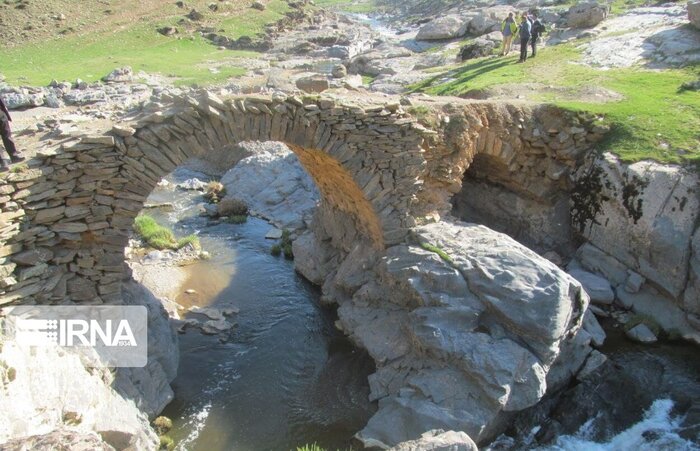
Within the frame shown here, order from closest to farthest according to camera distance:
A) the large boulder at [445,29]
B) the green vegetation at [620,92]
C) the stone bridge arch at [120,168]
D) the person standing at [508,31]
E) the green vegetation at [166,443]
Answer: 1. the stone bridge arch at [120,168]
2. the green vegetation at [166,443]
3. the green vegetation at [620,92]
4. the person standing at [508,31]
5. the large boulder at [445,29]

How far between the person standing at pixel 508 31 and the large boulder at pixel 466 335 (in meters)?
14.0

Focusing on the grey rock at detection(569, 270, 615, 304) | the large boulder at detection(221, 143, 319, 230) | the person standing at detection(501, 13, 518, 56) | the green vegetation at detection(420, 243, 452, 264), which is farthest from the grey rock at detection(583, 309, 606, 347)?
the person standing at detection(501, 13, 518, 56)

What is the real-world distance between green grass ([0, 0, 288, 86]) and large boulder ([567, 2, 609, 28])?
19.4 metres

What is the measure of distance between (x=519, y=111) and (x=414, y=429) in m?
9.59

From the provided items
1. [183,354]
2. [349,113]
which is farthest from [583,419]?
[183,354]

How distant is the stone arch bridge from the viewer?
9.96 metres

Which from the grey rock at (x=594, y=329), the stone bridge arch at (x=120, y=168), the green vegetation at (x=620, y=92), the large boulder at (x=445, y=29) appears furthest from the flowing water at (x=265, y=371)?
the large boulder at (x=445, y=29)

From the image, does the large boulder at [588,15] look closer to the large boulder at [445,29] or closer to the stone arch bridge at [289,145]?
the large boulder at [445,29]

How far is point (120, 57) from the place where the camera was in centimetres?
3506

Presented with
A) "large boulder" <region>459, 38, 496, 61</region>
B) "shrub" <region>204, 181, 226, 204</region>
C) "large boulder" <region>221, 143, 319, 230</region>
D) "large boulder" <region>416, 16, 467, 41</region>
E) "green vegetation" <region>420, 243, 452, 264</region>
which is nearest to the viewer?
"green vegetation" <region>420, 243, 452, 264</region>

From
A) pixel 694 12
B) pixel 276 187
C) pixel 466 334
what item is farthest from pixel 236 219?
pixel 694 12

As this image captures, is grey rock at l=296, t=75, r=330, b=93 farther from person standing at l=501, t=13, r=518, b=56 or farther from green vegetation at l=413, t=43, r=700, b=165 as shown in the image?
person standing at l=501, t=13, r=518, b=56

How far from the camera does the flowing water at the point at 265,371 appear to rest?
11.3m

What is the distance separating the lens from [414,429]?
10773mm
